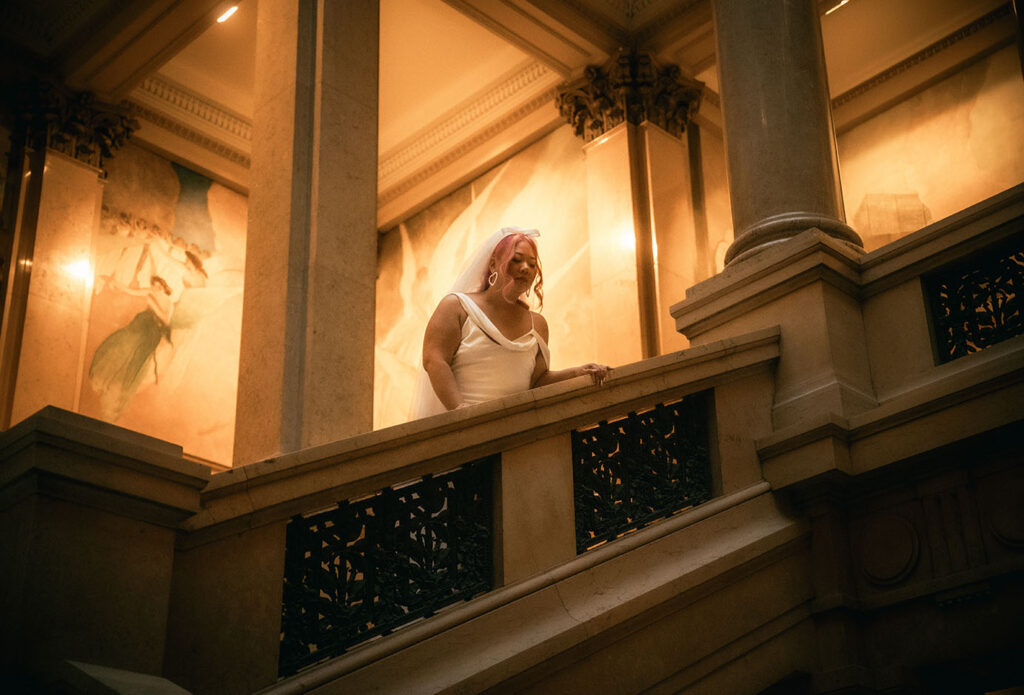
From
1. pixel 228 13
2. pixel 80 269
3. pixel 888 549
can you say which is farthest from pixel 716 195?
pixel 888 549

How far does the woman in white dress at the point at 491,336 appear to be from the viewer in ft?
17.2

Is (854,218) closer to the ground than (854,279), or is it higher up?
higher up

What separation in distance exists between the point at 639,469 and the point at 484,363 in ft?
2.98

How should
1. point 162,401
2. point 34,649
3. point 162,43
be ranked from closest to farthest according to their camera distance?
point 34,649 < point 162,43 < point 162,401

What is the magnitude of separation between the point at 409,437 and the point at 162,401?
980 centimetres

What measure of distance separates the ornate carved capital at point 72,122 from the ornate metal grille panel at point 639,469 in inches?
369

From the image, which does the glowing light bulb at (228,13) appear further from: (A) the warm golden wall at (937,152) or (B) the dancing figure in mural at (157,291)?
(A) the warm golden wall at (937,152)

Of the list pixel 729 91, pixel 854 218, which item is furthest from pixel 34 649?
pixel 854 218

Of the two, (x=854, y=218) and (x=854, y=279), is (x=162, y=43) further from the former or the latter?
(x=854, y=279)

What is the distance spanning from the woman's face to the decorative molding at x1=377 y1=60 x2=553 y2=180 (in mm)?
8477

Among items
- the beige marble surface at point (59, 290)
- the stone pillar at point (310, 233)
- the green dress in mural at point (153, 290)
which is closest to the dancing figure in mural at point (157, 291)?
the green dress in mural at point (153, 290)

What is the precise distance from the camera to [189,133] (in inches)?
554

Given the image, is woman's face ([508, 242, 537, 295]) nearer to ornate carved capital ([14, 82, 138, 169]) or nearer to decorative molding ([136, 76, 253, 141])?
ornate carved capital ([14, 82, 138, 169])

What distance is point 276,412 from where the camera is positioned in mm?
7113
